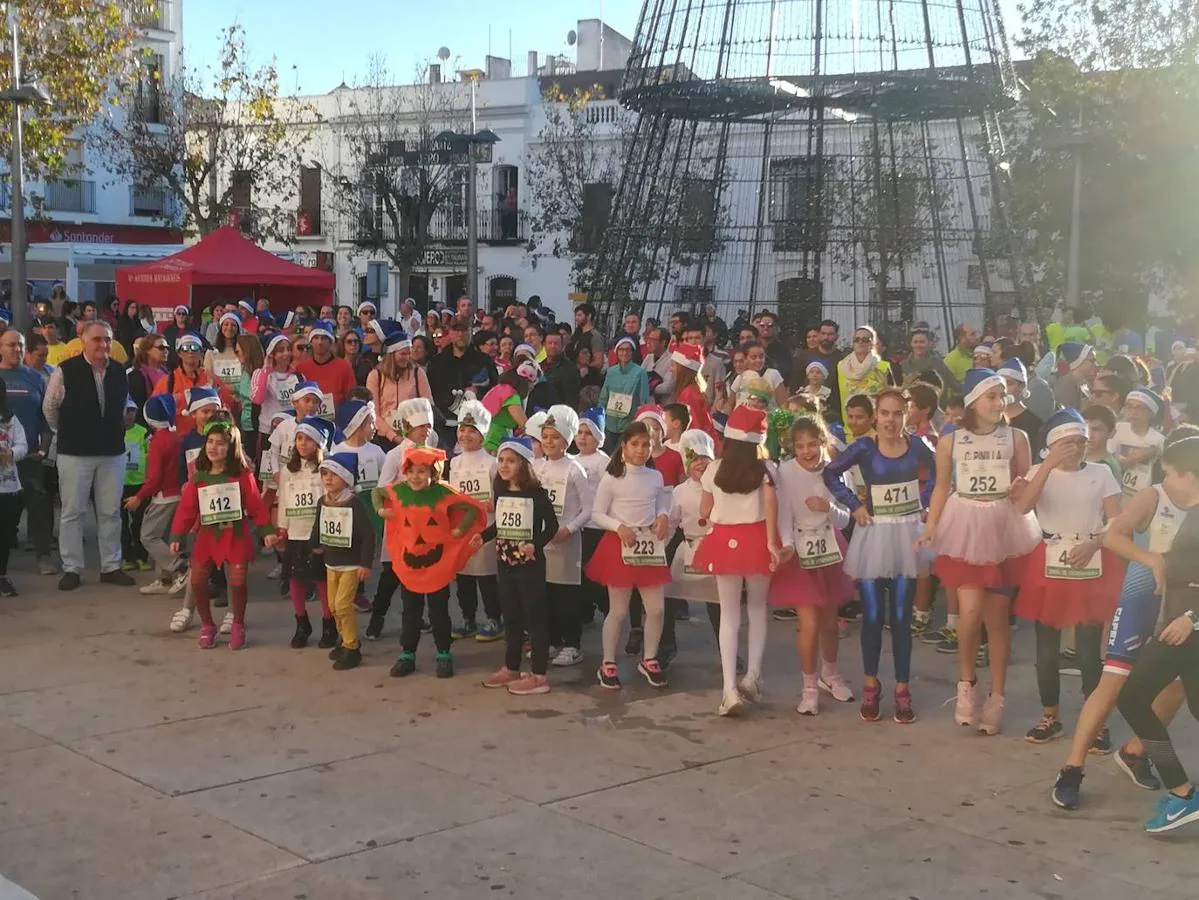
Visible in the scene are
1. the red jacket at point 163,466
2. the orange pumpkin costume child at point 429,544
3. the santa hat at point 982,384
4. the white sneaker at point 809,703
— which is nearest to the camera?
the santa hat at point 982,384

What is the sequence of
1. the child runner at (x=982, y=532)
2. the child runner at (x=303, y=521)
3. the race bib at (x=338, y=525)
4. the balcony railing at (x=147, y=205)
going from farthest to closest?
the balcony railing at (x=147, y=205)
the child runner at (x=303, y=521)
the race bib at (x=338, y=525)
the child runner at (x=982, y=532)

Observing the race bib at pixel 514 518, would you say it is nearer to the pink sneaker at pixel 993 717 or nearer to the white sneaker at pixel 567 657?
the white sneaker at pixel 567 657

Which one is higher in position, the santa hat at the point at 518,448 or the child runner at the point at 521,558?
the santa hat at the point at 518,448

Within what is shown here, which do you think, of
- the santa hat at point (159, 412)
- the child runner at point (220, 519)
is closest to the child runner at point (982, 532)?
the child runner at point (220, 519)

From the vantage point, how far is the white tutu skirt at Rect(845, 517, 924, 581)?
7.48 metres

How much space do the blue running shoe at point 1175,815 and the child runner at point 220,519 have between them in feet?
17.5

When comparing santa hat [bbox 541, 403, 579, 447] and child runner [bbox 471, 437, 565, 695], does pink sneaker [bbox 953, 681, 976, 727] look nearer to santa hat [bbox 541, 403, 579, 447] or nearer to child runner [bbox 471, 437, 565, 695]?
child runner [bbox 471, 437, 565, 695]

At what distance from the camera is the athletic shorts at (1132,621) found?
19.8ft

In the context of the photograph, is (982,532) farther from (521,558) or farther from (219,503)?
(219,503)

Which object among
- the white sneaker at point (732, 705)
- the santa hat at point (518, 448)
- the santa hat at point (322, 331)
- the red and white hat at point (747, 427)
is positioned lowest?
the white sneaker at point (732, 705)

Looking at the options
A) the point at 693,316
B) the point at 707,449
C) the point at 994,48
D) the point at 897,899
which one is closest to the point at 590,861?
the point at 897,899

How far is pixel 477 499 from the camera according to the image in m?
8.79

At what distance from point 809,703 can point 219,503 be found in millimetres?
3759

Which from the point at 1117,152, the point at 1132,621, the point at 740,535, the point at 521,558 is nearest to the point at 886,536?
the point at 740,535
